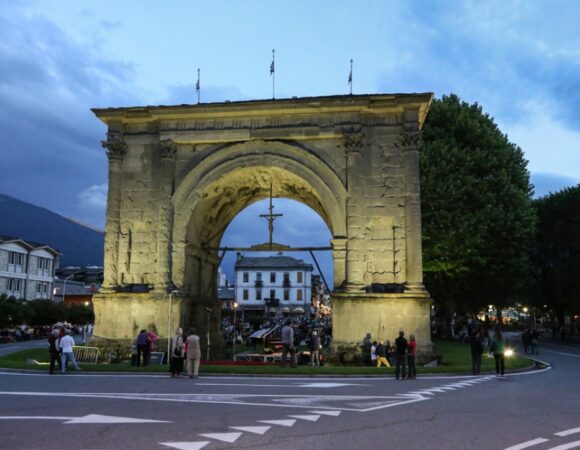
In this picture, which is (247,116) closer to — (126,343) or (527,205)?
(126,343)

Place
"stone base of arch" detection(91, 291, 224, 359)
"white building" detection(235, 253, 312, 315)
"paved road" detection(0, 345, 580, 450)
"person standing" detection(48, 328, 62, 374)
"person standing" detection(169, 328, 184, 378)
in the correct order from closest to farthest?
"paved road" detection(0, 345, 580, 450)
"person standing" detection(169, 328, 184, 378)
"person standing" detection(48, 328, 62, 374)
"stone base of arch" detection(91, 291, 224, 359)
"white building" detection(235, 253, 312, 315)

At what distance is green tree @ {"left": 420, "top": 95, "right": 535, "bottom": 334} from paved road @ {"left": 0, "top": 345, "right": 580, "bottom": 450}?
15.6 m

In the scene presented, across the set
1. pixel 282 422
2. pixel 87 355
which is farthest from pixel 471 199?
pixel 282 422

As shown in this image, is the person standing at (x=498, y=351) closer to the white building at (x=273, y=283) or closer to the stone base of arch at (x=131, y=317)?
the stone base of arch at (x=131, y=317)

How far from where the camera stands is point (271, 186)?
24.3 m

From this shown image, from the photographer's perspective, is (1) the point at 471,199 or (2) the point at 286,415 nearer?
(2) the point at 286,415

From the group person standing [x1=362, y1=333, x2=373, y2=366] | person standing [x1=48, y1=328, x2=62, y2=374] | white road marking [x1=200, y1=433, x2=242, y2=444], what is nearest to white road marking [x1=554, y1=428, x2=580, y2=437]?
white road marking [x1=200, y1=433, x2=242, y2=444]

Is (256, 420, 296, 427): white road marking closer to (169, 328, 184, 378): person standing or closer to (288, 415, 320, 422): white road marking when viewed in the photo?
(288, 415, 320, 422): white road marking

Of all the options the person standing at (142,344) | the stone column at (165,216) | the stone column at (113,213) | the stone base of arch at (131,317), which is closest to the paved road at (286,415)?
the person standing at (142,344)

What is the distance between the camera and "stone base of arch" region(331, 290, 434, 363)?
67.5 ft

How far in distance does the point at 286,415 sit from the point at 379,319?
1194cm

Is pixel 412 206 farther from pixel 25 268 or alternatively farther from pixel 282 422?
pixel 25 268

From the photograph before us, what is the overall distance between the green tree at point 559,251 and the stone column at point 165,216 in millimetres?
29728

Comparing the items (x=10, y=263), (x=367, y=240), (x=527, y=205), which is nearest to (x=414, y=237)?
(x=367, y=240)
